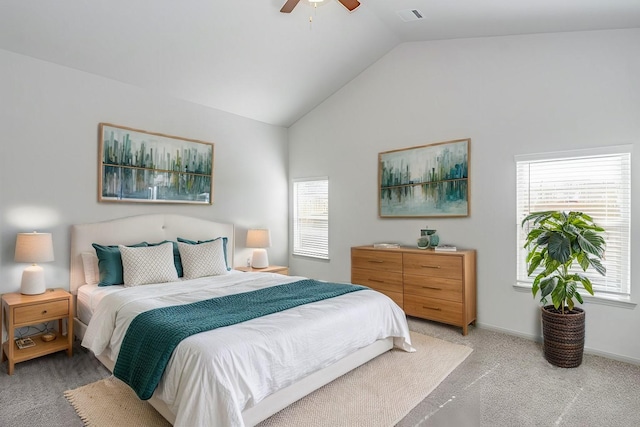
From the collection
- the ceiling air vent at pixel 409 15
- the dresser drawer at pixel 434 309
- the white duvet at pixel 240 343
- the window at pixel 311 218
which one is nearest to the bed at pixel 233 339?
the white duvet at pixel 240 343

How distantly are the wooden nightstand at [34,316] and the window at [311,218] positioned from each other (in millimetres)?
3258

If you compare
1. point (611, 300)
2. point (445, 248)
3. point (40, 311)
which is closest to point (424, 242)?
point (445, 248)

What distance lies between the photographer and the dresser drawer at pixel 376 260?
167 inches

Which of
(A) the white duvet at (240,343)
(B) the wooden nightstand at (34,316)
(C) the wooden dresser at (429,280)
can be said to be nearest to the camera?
(A) the white duvet at (240,343)

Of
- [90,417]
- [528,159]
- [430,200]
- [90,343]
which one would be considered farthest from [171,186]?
[528,159]

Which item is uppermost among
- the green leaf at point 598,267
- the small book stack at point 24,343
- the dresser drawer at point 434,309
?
the green leaf at point 598,267

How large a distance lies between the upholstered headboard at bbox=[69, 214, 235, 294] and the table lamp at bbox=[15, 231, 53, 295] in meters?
0.35

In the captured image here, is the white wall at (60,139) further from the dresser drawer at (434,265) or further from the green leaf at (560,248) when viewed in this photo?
the green leaf at (560,248)

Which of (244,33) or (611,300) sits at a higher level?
(244,33)

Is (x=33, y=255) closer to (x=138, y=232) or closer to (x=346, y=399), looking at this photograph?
(x=138, y=232)

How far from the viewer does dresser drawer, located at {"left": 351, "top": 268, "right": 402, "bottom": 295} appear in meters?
4.25

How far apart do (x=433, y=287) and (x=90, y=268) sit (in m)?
3.54

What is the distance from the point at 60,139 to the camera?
357cm

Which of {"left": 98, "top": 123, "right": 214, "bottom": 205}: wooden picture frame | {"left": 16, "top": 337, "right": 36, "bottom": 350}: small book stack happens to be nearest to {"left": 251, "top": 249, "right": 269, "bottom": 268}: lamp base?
{"left": 98, "top": 123, "right": 214, "bottom": 205}: wooden picture frame
